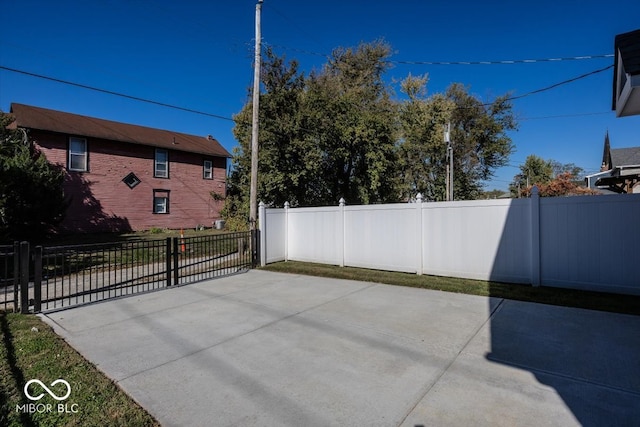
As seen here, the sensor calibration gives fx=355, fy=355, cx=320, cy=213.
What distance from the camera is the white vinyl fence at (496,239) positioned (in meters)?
6.13

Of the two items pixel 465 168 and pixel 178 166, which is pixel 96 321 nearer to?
pixel 178 166

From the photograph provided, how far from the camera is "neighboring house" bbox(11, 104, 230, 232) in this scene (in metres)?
18.1

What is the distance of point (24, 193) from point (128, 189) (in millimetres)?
7735

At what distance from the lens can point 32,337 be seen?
4.37 m

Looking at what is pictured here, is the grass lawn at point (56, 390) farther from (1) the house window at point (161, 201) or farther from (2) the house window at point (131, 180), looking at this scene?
(1) the house window at point (161, 201)

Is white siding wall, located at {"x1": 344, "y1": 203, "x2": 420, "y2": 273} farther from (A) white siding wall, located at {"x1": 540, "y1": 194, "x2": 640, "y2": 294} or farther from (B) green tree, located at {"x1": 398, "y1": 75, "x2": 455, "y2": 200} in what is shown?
(B) green tree, located at {"x1": 398, "y1": 75, "x2": 455, "y2": 200}

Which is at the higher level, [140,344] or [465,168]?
[465,168]

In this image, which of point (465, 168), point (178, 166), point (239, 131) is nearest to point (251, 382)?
point (239, 131)

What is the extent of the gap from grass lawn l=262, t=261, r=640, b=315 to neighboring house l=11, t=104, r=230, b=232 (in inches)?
573

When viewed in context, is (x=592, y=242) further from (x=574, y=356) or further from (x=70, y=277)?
(x=70, y=277)

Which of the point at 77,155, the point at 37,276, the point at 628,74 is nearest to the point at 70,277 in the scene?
the point at 37,276

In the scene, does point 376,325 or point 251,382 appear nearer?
point 251,382

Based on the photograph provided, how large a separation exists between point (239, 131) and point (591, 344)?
679 inches

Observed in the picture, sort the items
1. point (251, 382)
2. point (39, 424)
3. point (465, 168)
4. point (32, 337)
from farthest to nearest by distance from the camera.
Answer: point (465, 168)
point (32, 337)
point (251, 382)
point (39, 424)
